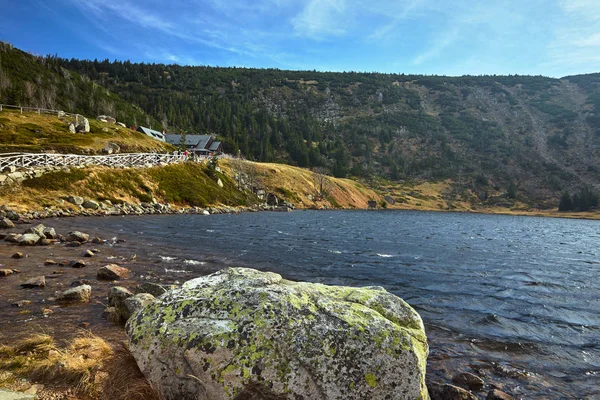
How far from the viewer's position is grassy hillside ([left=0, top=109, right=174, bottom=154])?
65.9m

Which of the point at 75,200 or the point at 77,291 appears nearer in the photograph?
the point at 77,291

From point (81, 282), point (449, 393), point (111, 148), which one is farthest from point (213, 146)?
point (449, 393)

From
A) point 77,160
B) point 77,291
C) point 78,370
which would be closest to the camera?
point 78,370

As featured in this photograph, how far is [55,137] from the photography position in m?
75.3

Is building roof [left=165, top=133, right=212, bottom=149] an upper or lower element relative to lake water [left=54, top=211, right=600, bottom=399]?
upper

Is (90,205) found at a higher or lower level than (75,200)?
lower

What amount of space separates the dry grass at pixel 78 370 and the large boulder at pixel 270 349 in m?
0.48

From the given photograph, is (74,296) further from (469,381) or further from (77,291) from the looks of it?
(469,381)

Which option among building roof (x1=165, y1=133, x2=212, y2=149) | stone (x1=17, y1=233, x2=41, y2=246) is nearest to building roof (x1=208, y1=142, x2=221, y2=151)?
building roof (x1=165, y1=133, x2=212, y2=149)

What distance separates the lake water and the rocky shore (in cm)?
130

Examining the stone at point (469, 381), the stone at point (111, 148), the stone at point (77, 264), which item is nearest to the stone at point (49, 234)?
the stone at point (77, 264)

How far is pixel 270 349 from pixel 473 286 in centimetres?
1844

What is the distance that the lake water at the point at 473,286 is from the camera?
1012 centimetres

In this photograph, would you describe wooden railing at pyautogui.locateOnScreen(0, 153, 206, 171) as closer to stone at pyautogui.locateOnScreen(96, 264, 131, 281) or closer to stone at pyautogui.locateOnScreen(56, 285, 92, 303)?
stone at pyautogui.locateOnScreen(96, 264, 131, 281)
